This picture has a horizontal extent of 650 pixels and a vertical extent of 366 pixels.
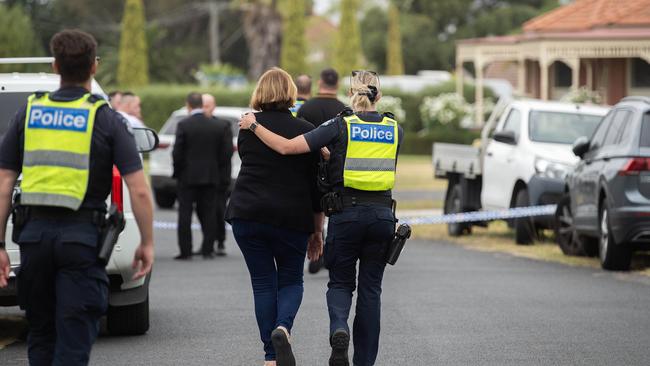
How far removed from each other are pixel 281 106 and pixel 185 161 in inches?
313

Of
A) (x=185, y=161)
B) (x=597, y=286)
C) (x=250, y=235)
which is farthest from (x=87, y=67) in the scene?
(x=185, y=161)

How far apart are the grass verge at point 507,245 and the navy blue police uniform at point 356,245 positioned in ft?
21.4

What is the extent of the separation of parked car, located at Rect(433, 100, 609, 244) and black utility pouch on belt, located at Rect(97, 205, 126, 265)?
457 inches

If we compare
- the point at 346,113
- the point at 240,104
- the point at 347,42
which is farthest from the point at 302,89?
the point at 347,42

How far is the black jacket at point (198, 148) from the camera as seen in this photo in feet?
52.5

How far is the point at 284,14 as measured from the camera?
54.8 metres

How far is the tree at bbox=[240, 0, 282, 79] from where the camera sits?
5538cm

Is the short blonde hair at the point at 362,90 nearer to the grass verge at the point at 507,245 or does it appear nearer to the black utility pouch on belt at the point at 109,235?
the black utility pouch on belt at the point at 109,235

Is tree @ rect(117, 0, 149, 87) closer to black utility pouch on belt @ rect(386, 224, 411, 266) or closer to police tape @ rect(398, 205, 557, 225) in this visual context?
police tape @ rect(398, 205, 557, 225)

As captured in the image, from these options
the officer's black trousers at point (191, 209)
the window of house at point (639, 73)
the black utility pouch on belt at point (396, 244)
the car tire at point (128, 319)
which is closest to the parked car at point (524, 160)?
the officer's black trousers at point (191, 209)

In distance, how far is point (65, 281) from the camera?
20.0 feet

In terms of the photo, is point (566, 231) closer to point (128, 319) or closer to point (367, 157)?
point (128, 319)

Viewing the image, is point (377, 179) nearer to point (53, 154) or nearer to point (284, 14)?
point (53, 154)

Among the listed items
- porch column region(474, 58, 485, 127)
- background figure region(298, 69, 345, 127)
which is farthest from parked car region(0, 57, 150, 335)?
porch column region(474, 58, 485, 127)
